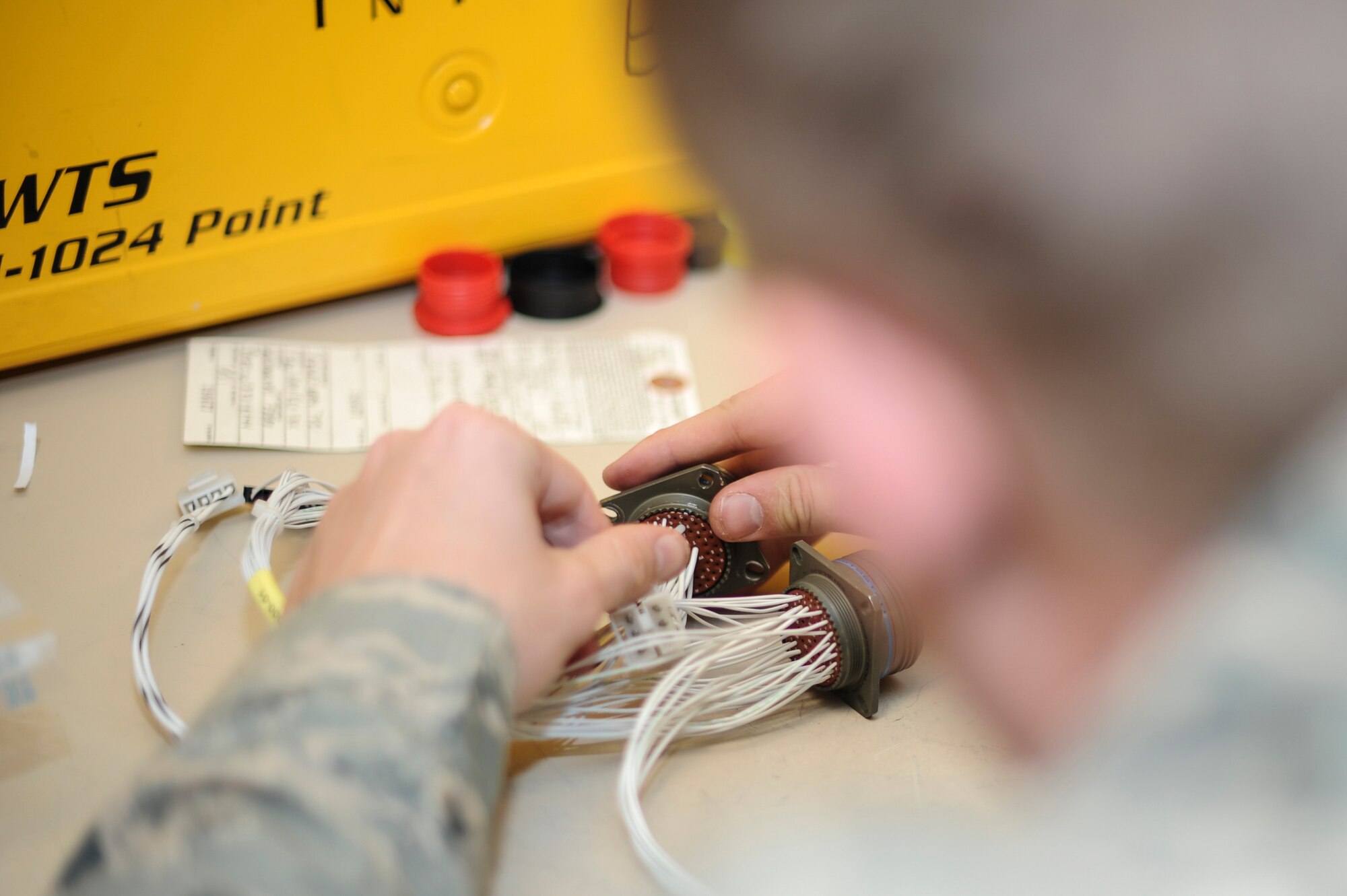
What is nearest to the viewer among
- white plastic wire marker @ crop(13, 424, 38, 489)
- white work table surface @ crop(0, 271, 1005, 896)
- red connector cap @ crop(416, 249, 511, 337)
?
white work table surface @ crop(0, 271, 1005, 896)

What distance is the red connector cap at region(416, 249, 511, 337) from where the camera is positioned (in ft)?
3.29

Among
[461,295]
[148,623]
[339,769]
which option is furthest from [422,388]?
[339,769]

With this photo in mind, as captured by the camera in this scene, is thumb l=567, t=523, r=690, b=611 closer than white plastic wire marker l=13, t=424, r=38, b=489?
Yes

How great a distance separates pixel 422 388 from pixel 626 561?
490mm

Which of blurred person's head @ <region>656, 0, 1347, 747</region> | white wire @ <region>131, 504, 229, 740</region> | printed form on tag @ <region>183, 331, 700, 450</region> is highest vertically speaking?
blurred person's head @ <region>656, 0, 1347, 747</region>

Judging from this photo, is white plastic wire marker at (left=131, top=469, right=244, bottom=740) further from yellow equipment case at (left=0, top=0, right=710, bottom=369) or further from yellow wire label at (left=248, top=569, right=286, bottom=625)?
yellow equipment case at (left=0, top=0, right=710, bottom=369)

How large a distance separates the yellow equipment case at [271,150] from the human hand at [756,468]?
0.16 m

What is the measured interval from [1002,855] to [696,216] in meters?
0.76

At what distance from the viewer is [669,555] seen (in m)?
0.57

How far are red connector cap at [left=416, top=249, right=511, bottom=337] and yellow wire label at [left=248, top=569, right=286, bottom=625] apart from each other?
0.44m

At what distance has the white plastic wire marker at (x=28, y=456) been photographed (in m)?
0.78

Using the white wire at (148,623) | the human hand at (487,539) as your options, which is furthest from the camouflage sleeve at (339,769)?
the white wire at (148,623)

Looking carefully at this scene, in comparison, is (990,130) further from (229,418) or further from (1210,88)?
(229,418)

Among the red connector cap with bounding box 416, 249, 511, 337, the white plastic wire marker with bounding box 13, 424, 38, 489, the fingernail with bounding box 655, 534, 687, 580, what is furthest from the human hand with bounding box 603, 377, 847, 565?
the white plastic wire marker with bounding box 13, 424, 38, 489
